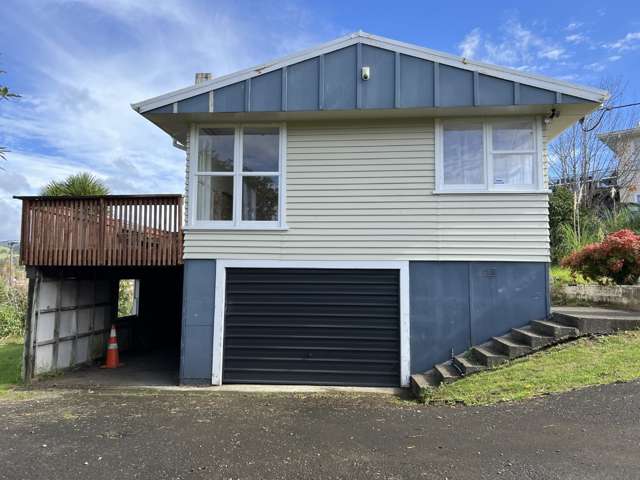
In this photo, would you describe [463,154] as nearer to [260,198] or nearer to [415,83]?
[415,83]

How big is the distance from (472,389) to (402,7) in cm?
737

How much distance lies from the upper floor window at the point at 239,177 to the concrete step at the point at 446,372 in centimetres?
344

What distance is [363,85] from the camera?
7.28m

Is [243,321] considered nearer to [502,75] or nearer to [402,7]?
[502,75]

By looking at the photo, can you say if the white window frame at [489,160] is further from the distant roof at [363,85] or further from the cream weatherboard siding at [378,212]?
the distant roof at [363,85]

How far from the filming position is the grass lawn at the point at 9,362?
798 centimetres

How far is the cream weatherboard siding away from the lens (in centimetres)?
738

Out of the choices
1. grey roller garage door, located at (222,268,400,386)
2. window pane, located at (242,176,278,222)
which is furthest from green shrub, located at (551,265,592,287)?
window pane, located at (242,176,278,222)

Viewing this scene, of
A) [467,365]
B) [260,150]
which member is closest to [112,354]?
[260,150]

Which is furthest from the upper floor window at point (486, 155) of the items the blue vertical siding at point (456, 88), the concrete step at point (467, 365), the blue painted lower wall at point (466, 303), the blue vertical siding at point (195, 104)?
the blue vertical siding at point (195, 104)

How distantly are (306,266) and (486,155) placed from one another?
3.43 metres

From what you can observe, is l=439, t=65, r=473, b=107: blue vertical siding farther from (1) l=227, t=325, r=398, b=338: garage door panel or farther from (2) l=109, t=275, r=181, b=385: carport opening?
(2) l=109, t=275, r=181, b=385: carport opening

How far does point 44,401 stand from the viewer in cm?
661

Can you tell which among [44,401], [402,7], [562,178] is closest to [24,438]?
[44,401]
